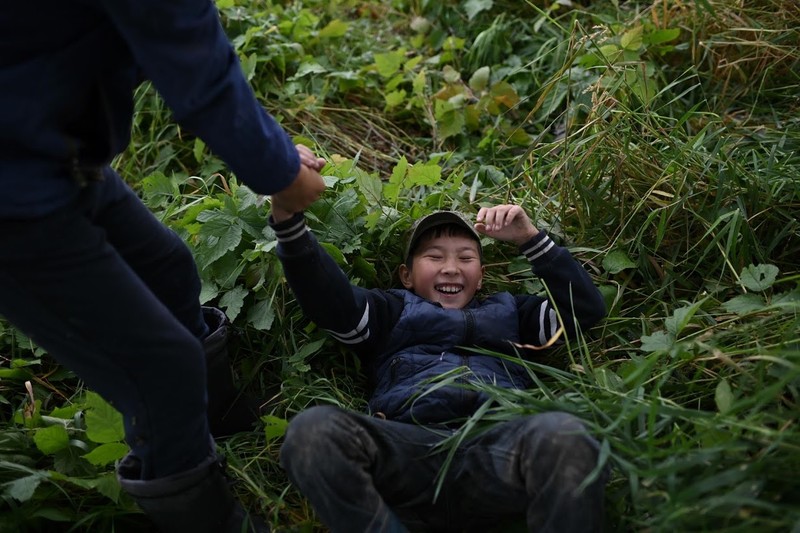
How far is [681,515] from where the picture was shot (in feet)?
5.15

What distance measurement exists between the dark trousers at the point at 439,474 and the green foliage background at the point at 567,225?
0.09m

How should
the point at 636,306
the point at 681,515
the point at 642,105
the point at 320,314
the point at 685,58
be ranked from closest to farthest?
the point at 681,515
the point at 320,314
the point at 636,306
the point at 642,105
the point at 685,58

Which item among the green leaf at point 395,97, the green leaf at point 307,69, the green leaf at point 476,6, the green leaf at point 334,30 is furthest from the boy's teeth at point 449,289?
the green leaf at point 476,6

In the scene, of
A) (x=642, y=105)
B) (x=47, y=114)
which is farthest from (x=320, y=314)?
(x=642, y=105)

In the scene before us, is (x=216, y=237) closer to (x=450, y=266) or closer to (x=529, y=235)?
(x=450, y=266)

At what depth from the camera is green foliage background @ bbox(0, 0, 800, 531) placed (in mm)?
1829

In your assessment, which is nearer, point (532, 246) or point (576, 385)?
point (576, 385)

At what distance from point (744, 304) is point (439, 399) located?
33.7 inches

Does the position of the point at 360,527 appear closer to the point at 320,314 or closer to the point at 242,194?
the point at 320,314

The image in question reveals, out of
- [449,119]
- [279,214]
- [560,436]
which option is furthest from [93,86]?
[449,119]

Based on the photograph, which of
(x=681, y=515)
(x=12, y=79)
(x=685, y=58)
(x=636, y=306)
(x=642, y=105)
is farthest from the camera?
(x=685, y=58)

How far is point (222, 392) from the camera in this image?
228cm

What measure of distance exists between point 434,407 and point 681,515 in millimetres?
679

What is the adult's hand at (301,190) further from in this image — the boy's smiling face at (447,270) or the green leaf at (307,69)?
the green leaf at (307,69)
